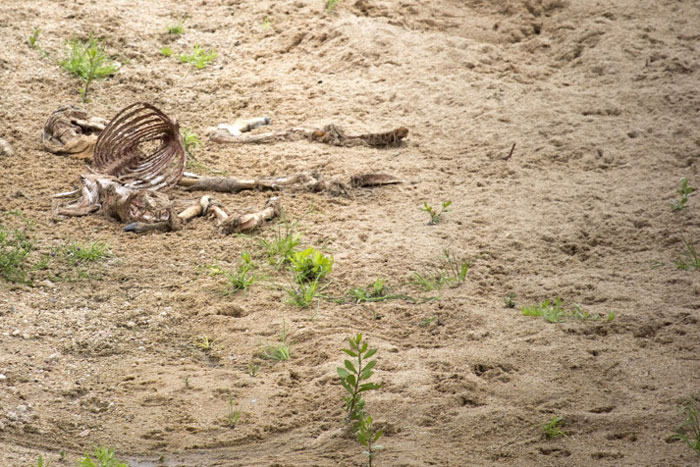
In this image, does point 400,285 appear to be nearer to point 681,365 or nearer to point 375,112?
point 681,365

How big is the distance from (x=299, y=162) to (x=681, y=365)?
3.26 m

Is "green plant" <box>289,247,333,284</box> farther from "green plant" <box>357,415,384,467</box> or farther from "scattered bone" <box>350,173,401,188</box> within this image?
"green plant" <box>357,415,384,467</box>

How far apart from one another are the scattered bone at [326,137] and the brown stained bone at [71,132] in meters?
0.92

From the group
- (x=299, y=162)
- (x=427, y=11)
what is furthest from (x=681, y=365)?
(x=427, y=11)

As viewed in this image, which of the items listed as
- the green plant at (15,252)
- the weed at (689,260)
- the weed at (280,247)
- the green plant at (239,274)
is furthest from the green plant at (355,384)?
the green plant at (15,252)

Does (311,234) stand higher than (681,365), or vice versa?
(681,365)

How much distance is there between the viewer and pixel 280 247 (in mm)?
4855

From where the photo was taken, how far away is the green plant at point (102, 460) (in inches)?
118

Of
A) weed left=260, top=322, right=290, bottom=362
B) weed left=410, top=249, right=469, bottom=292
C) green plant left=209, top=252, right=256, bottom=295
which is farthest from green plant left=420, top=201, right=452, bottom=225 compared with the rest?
weed left=260, top=322, right=290, bottom=362

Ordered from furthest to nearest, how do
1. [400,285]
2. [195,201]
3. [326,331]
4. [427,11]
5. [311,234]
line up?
[427,11], [195,201], [311,234], [400,285], [326,331]

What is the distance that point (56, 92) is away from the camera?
22.4 ft

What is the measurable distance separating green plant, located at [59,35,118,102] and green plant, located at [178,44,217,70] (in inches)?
25.8

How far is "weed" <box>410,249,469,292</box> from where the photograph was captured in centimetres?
446

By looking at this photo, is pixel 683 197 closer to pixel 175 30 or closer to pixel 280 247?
pixel 280 247
